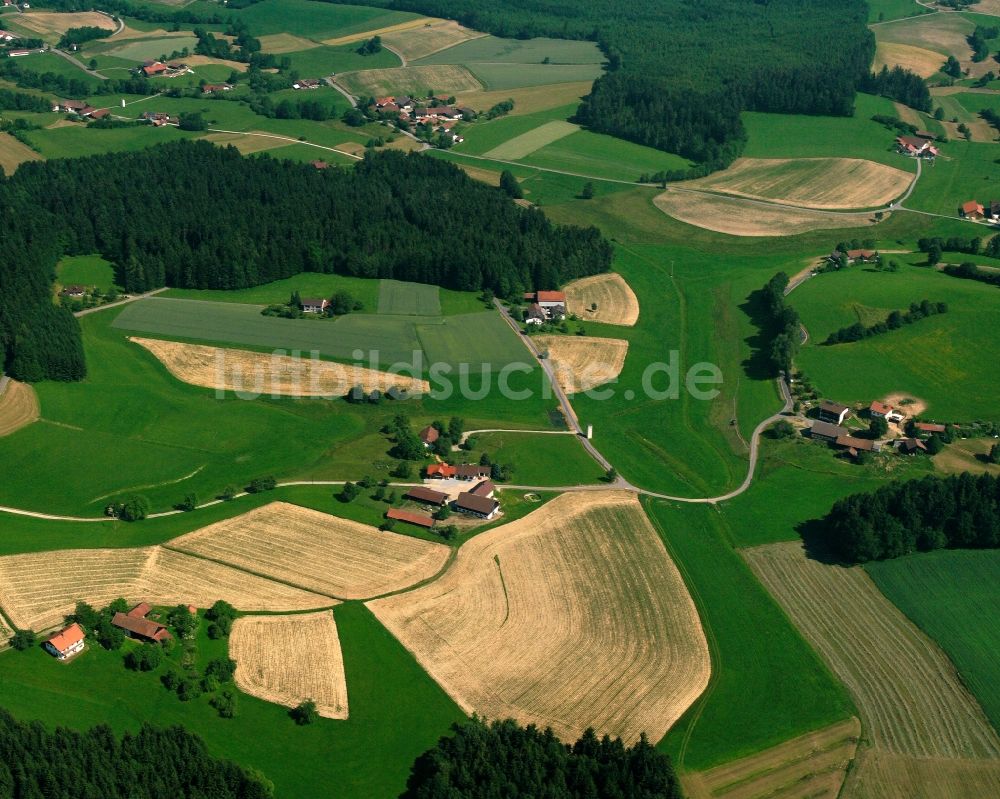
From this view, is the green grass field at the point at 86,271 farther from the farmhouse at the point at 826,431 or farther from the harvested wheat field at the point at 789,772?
the harvested wheat field at the point at 789,772

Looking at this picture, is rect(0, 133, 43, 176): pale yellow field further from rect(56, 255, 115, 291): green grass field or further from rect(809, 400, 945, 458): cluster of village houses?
rect(809, 400, 945, 458): cluster of village houses

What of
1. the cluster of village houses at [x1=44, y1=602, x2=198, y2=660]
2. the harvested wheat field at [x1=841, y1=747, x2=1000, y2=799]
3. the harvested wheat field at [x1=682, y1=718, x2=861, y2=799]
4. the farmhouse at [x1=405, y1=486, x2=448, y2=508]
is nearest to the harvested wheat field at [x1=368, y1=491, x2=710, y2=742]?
the harvested wheat field at [x1=682, y1=718, x2=861, y2=799]

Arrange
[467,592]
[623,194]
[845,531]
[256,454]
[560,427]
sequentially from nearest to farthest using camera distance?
[467,592] < [845,531] < [256,454] < [560,427] < [623,194]

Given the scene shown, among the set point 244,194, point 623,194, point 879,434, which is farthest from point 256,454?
point 623,194

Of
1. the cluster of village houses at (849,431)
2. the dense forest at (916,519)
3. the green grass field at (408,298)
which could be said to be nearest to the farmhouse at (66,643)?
the dense forest at (916,519)

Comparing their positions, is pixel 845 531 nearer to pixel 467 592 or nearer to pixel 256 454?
pixel 467 592

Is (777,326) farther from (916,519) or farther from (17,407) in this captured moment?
(17,407)
